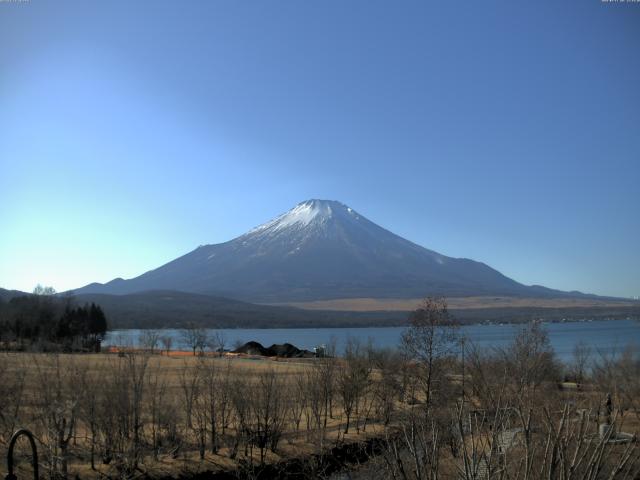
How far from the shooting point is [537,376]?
71.4 ft

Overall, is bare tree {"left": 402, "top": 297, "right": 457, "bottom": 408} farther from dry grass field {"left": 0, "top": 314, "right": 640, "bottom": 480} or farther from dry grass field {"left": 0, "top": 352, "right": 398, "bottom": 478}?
dry grass field {"left": 0, "top": 352, "right": 398, "bottom": 478}

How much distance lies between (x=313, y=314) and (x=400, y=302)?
3321 centimetres

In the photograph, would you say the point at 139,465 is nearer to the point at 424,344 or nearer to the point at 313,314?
the point at 424,344

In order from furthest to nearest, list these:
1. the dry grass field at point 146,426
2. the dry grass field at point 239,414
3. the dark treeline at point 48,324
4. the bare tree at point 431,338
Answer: the dark treeline at point 48,324 < the bare tree at point 431,338 < the dry grass field at point 146,426 < the dry grass field at point 239,414

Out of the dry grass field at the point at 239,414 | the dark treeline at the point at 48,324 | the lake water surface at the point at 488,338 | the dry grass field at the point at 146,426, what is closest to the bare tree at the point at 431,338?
the dry grass field at the point at 239,414

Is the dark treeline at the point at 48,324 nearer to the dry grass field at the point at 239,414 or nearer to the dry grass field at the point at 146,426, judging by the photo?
the dry grass field at the point at 239,414

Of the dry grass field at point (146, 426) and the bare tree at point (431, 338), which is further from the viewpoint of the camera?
the bare tree at point (431, 338)

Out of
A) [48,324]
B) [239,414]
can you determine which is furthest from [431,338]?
[48,324]

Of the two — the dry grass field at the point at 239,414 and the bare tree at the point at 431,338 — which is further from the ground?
the bare tree at the point at 431,338

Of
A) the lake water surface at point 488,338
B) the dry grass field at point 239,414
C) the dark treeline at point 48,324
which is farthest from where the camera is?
the dark treeline at point 48,324

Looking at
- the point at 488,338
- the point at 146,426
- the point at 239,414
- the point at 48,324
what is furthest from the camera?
the point at 488,338

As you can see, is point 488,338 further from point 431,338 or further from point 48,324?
point 431,338

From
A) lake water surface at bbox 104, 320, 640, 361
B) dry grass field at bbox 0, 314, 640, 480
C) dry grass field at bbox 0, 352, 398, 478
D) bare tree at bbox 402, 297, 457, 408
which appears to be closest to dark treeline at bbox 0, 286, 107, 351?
lake water surface at bbox 104, 320, 640, 361

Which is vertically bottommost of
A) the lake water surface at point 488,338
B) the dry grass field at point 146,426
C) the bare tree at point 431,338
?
the lake water surface at point 488,338
